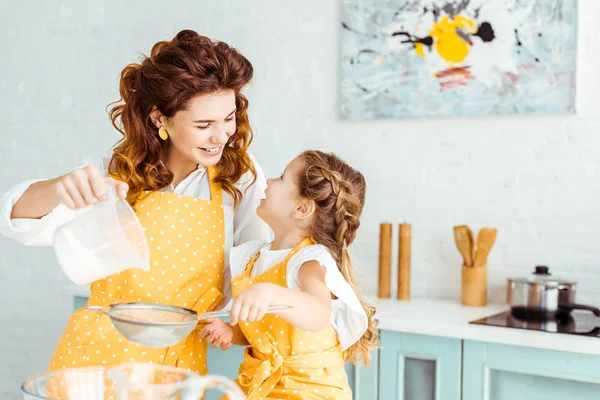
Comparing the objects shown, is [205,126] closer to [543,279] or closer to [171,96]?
[171,96]

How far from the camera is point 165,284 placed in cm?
170

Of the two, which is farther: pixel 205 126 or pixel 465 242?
pixel 465 242

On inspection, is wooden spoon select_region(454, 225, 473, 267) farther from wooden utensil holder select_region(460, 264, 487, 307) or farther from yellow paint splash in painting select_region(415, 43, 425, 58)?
yellow paint splash in painting select_region(415, 43, 425, 58)

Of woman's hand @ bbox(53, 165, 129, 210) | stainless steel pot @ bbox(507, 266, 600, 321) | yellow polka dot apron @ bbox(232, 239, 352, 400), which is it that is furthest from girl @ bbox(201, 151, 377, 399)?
stainless steel pot @ bbox(507, 266, 600, 321)

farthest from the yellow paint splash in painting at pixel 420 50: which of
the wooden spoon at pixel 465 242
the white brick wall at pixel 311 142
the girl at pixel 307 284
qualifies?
the girl at pixel 307 284

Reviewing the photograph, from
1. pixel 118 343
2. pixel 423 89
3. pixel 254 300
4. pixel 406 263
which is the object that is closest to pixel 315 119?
pixel 423 89

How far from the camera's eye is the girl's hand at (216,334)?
167 centimetres

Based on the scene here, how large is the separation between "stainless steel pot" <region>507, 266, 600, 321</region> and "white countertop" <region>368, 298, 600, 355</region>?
119mm

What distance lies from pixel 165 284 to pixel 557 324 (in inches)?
43.0

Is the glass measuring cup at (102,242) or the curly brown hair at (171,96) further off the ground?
the curly brown hair at (171,96)

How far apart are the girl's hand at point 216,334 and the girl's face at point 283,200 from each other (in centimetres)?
27

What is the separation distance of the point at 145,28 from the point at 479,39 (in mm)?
1506

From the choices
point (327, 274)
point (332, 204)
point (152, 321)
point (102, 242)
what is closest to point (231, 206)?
point (332, 204)

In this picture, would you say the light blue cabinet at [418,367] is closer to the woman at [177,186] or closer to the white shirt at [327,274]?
the white shirt at [327,274]
